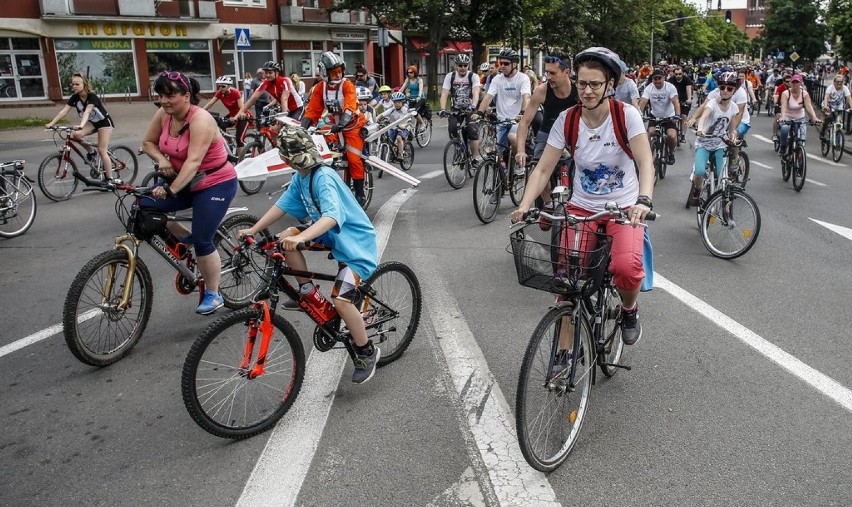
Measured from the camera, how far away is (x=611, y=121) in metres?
4.14

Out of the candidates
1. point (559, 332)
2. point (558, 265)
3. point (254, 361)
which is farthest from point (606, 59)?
point (254, 361)

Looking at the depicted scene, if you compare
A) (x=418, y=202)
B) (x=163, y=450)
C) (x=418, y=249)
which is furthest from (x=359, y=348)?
(x=418, y=202)

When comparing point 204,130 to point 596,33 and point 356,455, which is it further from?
point 596,33

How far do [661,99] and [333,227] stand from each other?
1059 centimetres

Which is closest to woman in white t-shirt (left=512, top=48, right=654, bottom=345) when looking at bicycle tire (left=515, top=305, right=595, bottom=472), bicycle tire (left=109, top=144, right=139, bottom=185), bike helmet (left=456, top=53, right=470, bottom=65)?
bicycle tire (left=515, top=305, right=595, bottom=472)

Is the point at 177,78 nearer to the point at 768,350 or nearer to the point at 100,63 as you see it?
the point at 768,350

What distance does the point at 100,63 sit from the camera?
34.2 meters

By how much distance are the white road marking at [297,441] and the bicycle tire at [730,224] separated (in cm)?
465

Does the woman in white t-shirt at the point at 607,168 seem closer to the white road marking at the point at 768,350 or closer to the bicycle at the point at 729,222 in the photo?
the white road marking at the point at 768,350

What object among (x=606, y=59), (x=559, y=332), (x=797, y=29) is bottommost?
(x=559, y=332)

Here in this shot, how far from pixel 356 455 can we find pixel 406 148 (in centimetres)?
1167

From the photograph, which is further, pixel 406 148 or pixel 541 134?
pixel 406 148

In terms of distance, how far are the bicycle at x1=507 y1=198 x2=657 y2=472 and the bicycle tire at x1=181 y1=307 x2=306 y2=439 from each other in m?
1.36

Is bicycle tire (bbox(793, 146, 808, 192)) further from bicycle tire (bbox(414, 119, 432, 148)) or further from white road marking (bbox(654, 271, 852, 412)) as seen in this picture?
bicycle tire (bbox(414, 119, 432, 148))
